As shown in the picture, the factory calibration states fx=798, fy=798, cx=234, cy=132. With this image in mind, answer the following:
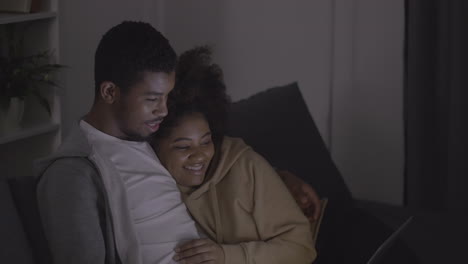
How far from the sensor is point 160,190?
4.74ft

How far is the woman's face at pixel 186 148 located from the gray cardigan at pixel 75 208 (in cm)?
20

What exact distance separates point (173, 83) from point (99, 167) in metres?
0.19

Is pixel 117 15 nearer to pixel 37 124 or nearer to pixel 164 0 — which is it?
pixel 164 0

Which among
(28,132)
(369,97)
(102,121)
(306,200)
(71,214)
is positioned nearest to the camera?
(71,214)

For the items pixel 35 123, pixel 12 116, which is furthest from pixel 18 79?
pixel 35 123

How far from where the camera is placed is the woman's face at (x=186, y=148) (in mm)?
1495

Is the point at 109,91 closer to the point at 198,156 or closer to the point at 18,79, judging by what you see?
the point at 198,156

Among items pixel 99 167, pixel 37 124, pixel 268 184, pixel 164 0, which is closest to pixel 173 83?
pixel 99 167

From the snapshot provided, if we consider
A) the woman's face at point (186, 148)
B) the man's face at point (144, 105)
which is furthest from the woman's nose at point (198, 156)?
the man's face at point (144, 105)

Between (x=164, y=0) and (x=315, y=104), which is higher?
(x=164, y=0)

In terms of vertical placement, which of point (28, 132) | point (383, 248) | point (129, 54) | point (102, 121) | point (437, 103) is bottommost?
point (383, 248)

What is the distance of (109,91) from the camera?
4.42ft

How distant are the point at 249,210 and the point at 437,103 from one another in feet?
5.16

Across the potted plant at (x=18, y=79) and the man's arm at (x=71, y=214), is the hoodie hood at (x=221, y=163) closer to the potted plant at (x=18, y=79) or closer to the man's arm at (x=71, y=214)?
the man's arm at (x=71, y=214)
